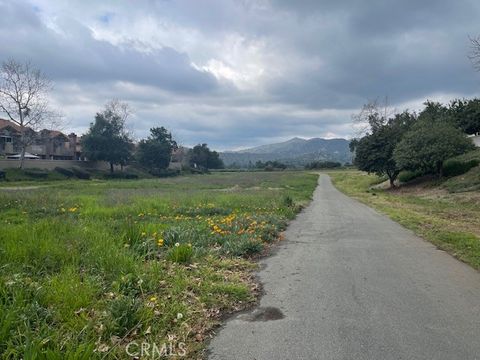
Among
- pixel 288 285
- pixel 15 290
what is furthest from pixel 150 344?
pixel 288 285

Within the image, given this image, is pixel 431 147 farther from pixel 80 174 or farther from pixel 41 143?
pixel 41 143

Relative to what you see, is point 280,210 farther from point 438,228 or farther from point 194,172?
point 194,172

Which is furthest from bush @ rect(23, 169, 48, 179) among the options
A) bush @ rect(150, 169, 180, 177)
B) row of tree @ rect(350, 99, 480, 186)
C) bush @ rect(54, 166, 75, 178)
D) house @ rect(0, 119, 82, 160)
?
row of tree @ rect(350, 99, 480, 186)

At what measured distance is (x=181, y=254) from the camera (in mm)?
6711

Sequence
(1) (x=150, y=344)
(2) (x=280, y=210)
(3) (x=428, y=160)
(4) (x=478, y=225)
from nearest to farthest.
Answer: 1. (1) (x=150, y=344)
2. (4) (x=478, y=225)
3. (2) (x=280, y=210)
4. (3) (x=428, y=160)

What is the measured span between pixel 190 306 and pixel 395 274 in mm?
3686

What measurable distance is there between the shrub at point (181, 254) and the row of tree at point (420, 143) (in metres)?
30.4

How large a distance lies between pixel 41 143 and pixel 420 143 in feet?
224

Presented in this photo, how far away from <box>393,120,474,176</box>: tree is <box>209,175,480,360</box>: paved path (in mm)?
26689

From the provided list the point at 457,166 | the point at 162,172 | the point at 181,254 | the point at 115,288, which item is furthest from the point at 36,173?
the point at 115,288

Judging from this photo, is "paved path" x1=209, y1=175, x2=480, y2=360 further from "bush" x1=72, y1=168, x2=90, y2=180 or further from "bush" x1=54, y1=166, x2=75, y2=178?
"bush" x1=72, y1=168, x2=90, y2=180

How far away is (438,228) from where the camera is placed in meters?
11.8

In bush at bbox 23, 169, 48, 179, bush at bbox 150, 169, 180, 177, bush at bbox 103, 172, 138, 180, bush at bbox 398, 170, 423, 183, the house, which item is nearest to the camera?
bush at bbox 398, 170, 423, 183

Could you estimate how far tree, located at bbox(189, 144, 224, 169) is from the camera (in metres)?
115
